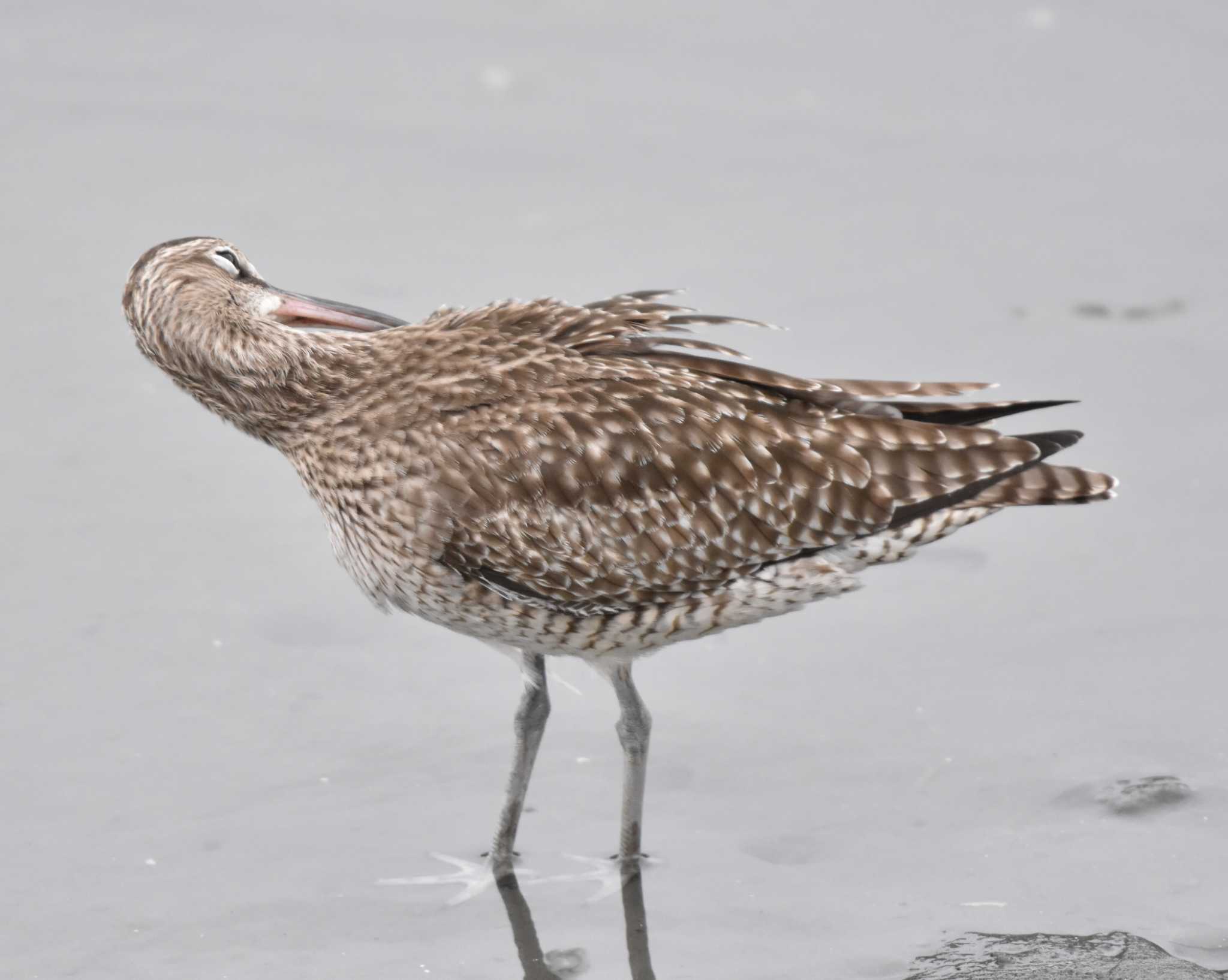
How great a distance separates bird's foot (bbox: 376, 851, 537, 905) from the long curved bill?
6.16 ft

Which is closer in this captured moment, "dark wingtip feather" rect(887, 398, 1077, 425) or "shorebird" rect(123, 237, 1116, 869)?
"shorebird" rect(123, 237, 1116, 869)

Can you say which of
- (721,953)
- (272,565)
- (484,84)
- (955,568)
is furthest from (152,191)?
(721,953)

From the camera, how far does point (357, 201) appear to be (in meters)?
10.7

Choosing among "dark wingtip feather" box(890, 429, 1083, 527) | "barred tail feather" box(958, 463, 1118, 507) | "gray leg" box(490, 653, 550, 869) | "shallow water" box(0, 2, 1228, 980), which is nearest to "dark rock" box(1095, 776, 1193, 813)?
"shallow water" box(0, 2, 1228, 980)

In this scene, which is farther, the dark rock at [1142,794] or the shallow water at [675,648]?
the dark rock at [1142,794]

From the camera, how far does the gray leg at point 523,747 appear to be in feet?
23.4

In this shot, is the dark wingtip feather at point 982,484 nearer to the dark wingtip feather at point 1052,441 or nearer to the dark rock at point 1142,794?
the dark wingtip feather at point 1052,441

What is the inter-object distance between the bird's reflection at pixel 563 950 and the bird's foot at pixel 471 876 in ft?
0.09

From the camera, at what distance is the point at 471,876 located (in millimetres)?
7062

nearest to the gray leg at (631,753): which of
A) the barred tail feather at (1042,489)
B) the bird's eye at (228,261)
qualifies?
the barred tail feather at (1042,489)

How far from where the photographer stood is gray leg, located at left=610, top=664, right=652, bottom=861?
7070 mm

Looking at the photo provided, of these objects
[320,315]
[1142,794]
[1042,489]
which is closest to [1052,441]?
[1042,489]

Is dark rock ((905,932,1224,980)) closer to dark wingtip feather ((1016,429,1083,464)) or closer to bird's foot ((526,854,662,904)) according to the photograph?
bird's foot ((526,854,662,904))

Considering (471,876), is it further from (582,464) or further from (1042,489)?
(1042,489)
